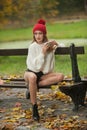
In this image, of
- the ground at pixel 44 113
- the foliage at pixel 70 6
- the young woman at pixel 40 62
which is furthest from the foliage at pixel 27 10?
the young woman at pixel 40 62

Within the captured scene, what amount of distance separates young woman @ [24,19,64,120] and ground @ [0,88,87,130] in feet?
1.10

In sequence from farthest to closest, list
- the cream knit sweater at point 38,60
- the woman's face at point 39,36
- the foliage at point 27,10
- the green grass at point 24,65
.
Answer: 1. the foliage at point 27,10
2. the green grass at point 24,65
3. the woman's face at point 39,36
4. the cream knit sweater at point 38,60

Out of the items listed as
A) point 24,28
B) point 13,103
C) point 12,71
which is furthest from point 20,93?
point 24,28

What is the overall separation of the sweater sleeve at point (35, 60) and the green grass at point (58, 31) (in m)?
5.30

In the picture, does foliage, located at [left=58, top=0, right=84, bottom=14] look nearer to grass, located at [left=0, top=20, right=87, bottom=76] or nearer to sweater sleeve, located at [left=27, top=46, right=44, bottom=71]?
grass, located at [left=0, top=20, right=87, bottom=76]

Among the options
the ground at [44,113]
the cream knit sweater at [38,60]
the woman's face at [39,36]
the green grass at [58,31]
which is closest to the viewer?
the ground at [44,113]

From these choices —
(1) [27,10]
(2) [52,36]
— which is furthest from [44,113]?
(1) [27,10]

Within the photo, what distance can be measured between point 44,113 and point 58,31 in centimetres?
583

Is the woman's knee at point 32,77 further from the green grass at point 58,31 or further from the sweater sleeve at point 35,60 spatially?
the green grass at point 58,31

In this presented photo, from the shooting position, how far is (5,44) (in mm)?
12773

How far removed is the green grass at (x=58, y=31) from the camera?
1177cm

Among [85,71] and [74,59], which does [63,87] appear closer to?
Result: [74,59]

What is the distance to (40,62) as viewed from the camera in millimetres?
6273

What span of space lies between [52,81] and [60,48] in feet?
2.02
